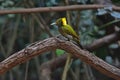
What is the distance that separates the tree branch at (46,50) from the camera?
5.39 feet

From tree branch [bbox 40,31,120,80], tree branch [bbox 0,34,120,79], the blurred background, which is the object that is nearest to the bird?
tree branch [bbox 0,34,120,79]

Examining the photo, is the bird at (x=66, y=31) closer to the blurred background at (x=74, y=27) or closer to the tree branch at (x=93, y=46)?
the blurred background at (x=74, y=27)

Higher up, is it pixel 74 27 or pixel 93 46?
pixel 74 27

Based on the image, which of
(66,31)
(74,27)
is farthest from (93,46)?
(66,31)

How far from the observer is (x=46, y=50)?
169 centimetres

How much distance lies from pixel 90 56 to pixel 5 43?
187 centimetres

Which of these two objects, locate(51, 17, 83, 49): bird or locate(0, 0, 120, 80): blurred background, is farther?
locate(0, 0, 120, 80): blurred background

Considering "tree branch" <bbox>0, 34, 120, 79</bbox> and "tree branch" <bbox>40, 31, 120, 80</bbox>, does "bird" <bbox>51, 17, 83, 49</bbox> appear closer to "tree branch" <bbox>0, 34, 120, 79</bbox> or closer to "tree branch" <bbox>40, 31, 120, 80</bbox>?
"tree branch" <bbox>0, 34, 120, 79</bbox>

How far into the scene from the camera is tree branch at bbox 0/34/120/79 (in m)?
1.64

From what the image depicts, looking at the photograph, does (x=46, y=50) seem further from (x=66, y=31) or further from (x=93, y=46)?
(x=93, y=46)

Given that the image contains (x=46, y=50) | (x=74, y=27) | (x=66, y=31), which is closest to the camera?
(x=46, y=50)

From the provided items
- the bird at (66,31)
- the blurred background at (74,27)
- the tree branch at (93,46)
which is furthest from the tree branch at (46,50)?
the tree branch at (93,46)

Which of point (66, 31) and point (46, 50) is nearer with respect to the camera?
point (46, 50)

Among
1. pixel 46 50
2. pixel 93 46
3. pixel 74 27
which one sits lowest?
pixel 93 46
